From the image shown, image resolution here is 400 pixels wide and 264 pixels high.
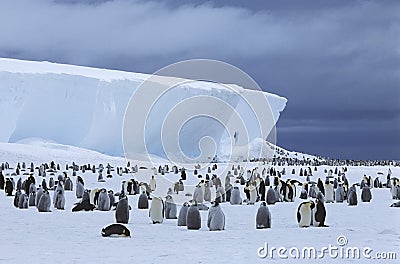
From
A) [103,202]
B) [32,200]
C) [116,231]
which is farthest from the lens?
[32,200]

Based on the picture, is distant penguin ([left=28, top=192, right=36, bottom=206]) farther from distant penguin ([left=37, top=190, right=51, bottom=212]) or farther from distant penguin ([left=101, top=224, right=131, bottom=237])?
distant penguin ([left=101, top=224, right=131, bottom=237])

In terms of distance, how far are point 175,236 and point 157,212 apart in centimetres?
184

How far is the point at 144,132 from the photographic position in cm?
3928

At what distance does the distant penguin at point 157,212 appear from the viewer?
11.2 meters

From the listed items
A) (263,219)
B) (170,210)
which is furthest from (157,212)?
(263,219)

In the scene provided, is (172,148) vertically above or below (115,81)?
below

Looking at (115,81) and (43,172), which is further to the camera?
(115,81)

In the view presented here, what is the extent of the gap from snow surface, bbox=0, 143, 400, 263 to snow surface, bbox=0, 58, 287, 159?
82.1 feet

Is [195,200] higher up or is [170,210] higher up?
[195,200]

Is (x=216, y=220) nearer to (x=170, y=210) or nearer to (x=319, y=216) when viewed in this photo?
(x=319, y=216)

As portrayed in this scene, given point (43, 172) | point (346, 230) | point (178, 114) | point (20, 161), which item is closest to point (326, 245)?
point (346, 230)

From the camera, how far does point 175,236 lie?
9391 millimetres

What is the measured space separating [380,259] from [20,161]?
934 inches

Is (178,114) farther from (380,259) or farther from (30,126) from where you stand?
(380,259)
